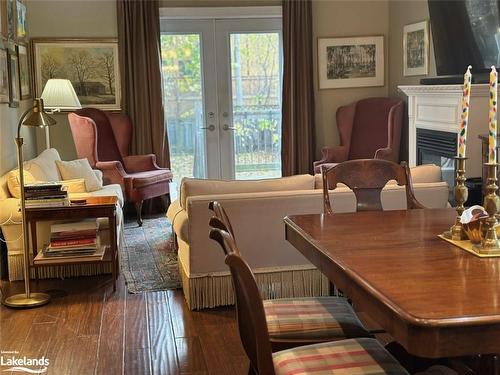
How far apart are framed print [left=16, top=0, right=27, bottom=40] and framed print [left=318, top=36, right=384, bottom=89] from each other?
330 centimetres

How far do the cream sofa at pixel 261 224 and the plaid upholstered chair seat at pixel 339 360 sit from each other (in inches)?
71.1

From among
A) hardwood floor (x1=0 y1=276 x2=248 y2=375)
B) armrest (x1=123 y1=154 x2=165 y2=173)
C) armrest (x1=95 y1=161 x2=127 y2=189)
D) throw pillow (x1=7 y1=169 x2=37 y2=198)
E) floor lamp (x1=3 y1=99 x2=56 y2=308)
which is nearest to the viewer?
hardwood floor (x1=0 y1=276 x2=248 y2=375)

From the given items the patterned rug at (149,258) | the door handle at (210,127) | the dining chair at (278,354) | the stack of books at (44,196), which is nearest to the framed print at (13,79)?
the patterned rug at (149,258)

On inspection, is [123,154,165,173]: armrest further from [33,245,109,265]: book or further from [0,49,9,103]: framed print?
[33,245,109,265]: book

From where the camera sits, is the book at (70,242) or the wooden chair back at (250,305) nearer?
the wooden chair back at (250,305)

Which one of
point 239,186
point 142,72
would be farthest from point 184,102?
point 239,186

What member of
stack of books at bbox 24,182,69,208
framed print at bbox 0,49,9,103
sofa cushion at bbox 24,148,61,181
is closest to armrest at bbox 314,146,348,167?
sofa cushion at bbox 24,148,61,181

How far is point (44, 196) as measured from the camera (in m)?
4.45

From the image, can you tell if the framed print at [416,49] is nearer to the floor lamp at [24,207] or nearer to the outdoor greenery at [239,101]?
the outdoor greenery at [239,101]

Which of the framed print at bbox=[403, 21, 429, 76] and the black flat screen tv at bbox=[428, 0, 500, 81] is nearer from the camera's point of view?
the black flat screen tv at bbox=[428, 0, 500, 81]

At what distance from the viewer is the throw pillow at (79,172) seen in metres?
5.70

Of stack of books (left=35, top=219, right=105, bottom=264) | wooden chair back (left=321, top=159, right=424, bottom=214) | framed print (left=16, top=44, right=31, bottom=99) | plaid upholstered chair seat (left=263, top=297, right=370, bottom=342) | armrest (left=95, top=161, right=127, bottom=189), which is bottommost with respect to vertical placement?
stack of books (left=35, top=219, right=105, bottom=264)

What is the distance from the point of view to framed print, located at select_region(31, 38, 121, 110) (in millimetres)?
7305

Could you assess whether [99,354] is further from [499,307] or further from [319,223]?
[499,307]
